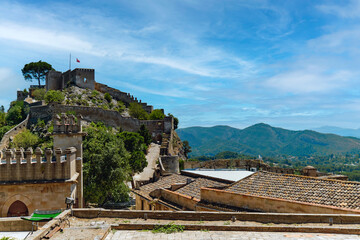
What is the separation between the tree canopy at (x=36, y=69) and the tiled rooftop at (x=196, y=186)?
268 ft

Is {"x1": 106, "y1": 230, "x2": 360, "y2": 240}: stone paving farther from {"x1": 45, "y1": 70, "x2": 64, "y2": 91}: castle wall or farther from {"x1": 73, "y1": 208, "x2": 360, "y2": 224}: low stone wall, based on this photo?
{"x1": 45, "y1": 70, "x2": 64, "y2": 91}: castle wall

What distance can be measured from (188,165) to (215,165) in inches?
211

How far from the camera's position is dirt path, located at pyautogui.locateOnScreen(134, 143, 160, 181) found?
4407cm

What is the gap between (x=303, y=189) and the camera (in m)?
17.1

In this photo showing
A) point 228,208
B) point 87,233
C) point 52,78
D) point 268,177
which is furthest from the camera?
point 52,78

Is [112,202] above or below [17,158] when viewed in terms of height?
below

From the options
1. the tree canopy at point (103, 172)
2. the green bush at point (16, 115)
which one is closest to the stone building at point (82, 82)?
the green bush at point (16, 115)

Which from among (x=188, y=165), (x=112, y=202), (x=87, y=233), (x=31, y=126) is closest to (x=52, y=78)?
(x=31, y=126)

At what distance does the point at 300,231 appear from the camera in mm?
10188

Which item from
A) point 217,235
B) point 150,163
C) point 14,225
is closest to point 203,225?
point 217,235

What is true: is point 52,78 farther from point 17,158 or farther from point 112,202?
point 17,158

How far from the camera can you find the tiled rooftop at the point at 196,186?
73.9 feet

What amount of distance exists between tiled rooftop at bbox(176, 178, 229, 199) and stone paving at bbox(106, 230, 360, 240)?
11.7 meters

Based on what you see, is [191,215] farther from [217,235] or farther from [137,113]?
[137,113]
